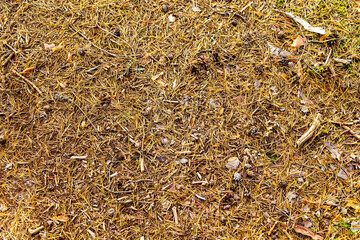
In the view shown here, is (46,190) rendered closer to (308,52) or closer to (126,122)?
(126,122)

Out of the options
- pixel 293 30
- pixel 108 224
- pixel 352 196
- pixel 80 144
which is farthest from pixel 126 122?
pixel 352 196

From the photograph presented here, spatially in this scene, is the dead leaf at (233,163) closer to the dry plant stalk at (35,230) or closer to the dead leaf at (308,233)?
the dead leaf at (308,233)

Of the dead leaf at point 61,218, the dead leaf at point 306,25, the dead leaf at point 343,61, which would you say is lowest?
the dead leaf at point 61,218

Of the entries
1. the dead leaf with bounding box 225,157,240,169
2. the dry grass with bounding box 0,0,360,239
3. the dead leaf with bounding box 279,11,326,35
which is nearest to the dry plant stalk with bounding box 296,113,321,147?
the dry grass with bounding box 0,0,360,239

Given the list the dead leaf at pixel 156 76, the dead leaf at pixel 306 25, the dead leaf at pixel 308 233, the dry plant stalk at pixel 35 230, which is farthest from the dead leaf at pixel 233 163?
the dry plant stalk at pixel 35 230

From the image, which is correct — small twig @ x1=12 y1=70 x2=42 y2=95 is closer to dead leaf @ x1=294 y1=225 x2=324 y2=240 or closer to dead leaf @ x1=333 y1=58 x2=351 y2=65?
dead leaf @ x1=294 y1=225 x2=324 y2=240

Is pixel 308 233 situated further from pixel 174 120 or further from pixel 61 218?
pixel 61 218

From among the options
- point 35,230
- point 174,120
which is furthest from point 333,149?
point 35,230
